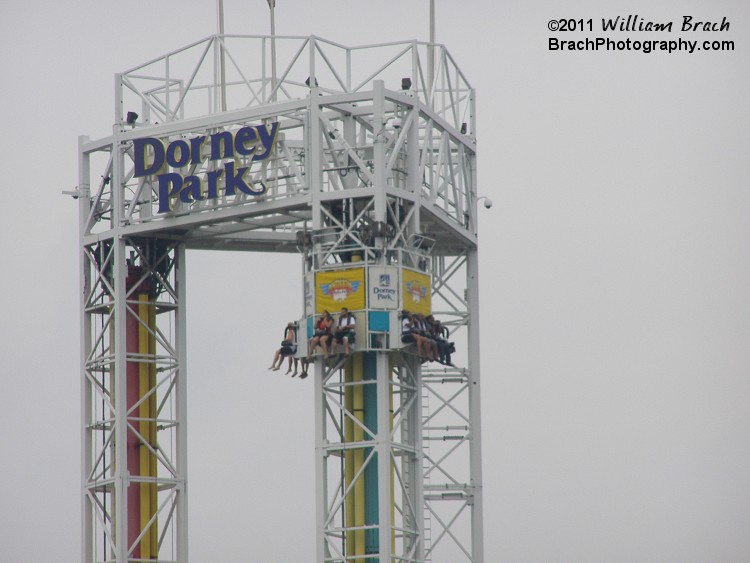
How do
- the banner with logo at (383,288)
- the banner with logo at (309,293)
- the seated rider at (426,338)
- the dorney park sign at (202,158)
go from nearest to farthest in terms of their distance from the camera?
1. the banner with logo at (383,288)
2. the seated rider at (426,338)
3. the banner with logo at (309,293)
4. the dorney park sign at (202,158)

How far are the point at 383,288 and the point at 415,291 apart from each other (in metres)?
1.92

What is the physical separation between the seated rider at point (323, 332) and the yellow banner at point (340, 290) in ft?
1.38

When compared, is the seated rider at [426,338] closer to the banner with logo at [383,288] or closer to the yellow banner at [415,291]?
the yellow banner at [415,291]

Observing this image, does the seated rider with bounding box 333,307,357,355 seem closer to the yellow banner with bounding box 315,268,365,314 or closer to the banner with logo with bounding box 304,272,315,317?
the yellow banner with bounding box 315,268,365,314

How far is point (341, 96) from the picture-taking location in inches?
4582

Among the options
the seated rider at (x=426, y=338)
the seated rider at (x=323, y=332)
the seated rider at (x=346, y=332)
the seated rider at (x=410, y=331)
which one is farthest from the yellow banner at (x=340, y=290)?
the seated rider at (x=426, y=338)

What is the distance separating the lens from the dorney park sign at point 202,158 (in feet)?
388

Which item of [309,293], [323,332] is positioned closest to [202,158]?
[309,293]

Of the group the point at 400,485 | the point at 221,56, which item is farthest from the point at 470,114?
the point at 400,485

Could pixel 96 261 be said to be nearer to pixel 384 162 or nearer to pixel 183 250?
pixel 183 250

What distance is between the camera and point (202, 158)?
4717 inches

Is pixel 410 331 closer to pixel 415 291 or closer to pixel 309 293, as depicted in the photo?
pixel 415 291

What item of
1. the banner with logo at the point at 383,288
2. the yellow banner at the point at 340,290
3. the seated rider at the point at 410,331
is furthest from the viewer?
the yellow banner at the point at 340,290

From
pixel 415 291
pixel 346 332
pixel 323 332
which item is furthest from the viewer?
pixel 415 291
